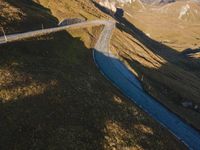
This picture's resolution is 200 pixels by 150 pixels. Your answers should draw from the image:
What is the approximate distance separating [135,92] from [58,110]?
109ft

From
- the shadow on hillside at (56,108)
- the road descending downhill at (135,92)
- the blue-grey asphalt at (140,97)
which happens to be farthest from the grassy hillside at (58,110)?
the blue-grey asphalt at (140,97)

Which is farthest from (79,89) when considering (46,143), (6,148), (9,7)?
(9,7)

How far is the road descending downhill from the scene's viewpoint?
56.4 m

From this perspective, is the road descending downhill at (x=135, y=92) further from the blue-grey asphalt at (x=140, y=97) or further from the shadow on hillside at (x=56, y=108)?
the shadow on hillside at (x=56, y=108)

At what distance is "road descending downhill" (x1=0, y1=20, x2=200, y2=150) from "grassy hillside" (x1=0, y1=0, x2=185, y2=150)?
8752mm

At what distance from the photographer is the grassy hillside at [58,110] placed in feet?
102

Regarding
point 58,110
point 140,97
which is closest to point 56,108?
point 58,110

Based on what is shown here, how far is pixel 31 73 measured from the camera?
42500 mm

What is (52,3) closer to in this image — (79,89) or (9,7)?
(9,7)

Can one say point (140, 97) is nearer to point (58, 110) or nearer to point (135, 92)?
point (135, 92)

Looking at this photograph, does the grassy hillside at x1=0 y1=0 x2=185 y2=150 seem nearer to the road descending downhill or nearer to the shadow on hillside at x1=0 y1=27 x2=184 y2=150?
the shadow on hillside at x1=0 y1=27 x2=184 y2=150

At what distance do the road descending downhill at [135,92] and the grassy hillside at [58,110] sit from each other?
28.7 feet

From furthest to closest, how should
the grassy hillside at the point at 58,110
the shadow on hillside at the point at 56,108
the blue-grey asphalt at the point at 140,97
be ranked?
the blue-grey asphalt at the point at 140,97
the grassy hillside at the point at 58,110
the shadow on hillside at the point at 56,108

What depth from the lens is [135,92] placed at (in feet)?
218
